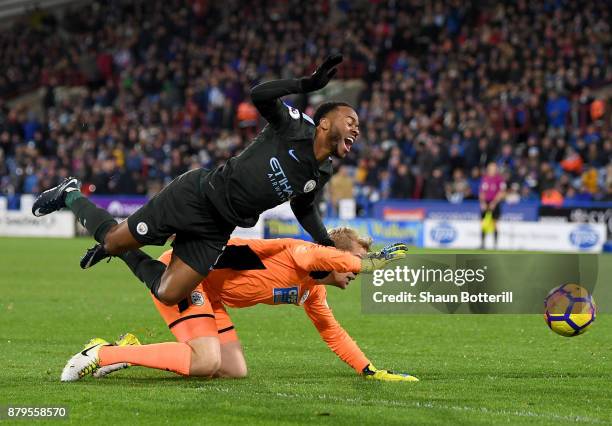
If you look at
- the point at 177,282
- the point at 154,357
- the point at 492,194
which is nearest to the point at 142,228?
the point at 177,282

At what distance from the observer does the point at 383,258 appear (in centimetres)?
734

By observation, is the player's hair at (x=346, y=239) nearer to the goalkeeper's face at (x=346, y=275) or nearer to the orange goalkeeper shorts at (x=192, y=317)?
the goalkeeper's face at (x=346, y=275)

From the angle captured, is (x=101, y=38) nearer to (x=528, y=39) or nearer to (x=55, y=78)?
(x=55, y=78)

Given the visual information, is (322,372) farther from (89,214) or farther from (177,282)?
(89,214)

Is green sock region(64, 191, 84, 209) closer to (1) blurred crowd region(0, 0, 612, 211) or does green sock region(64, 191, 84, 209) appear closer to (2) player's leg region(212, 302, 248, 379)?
(2) player's leg region(212, 302, 248, 379)

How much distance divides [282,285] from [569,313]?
2.40 m

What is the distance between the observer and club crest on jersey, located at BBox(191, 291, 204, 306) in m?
7.68

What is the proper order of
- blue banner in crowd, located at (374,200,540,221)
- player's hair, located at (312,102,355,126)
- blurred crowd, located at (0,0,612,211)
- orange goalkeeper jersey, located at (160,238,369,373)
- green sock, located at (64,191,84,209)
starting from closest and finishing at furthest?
player's hair, located at (312,102,355,126) < orange goalkeeper jersey, located at (160,238,369,373) < green sock, located at (64,191,84,209) < blue banner in crowd, located at (374,200,540,221) < blurred crowd, located at (0,0,612,211)

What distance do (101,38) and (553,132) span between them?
20.3 m

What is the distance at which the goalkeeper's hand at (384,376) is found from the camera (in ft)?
25.4

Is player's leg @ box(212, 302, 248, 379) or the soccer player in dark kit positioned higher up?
the soccer player in dark kit

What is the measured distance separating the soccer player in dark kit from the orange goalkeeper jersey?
0.33m

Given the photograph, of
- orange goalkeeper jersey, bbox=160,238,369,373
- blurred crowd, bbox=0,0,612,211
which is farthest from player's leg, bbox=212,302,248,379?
blurred crowd, bbox=0,0,612,211

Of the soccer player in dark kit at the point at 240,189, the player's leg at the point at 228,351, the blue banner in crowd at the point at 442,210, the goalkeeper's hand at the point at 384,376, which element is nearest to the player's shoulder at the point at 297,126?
the soccer player in dark kit at the point at 240,189
